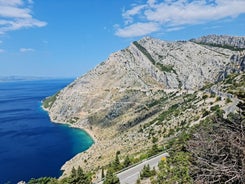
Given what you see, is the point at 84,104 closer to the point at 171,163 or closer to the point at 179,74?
the point at 179,74

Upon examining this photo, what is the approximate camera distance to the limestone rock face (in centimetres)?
13912

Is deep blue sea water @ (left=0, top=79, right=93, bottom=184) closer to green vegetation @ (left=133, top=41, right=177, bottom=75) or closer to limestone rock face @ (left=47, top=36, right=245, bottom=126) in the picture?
limestone rock face @ (left=47, top=36, right=245, bottom=126)

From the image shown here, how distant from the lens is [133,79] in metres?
157

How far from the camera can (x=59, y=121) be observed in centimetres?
15350

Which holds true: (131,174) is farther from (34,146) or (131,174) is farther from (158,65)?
(158,65)

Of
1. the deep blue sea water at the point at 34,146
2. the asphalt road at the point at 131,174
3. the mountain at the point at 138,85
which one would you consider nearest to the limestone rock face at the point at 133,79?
the mountain at the point at 138,85

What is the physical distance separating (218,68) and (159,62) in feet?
122

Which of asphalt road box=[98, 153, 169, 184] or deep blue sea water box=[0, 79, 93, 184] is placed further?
deep blue sea water box=[0, 79, 93, 184]

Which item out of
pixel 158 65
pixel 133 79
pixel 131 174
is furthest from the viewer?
pixel 158 65

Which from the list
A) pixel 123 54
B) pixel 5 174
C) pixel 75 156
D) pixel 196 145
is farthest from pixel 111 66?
pixel 196 145

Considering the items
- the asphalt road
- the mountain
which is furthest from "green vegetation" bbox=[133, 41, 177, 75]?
the asphalt road

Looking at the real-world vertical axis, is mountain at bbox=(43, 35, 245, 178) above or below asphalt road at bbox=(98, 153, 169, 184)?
above

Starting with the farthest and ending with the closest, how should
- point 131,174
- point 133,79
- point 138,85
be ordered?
point 133,79
point 138,85
point 131,174

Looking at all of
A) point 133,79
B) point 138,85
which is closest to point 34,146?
point 138,85
